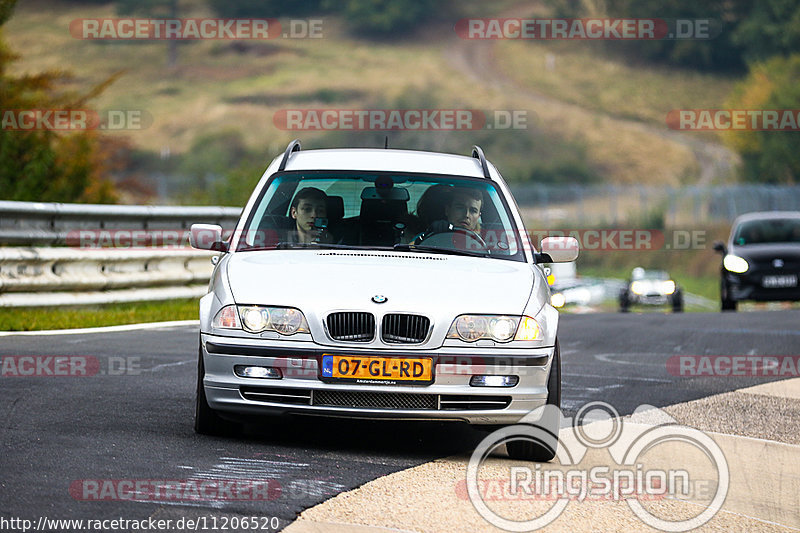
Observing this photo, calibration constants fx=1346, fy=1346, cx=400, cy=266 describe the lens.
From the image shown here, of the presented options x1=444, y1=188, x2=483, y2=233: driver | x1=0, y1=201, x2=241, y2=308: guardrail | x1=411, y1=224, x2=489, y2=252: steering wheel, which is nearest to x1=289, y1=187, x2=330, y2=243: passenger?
x1=411, y1=224, x2=489, y2=252: steering wheel

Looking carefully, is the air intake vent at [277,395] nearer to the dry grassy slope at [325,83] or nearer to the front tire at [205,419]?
the front tire at [205,419]

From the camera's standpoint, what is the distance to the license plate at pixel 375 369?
6691mm

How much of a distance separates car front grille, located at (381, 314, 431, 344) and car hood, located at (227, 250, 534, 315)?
0.15 ft

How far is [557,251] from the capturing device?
7973 mm

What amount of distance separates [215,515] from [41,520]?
0.67 m

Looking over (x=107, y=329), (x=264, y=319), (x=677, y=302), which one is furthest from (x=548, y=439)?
(x=677, y=302)

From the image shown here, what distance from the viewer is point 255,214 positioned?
8031mm

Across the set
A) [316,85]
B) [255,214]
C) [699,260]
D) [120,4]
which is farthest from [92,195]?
[120,4]

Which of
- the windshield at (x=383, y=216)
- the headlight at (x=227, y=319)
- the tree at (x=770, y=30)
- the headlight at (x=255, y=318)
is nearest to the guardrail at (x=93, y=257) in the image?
the windshield at (x=383, y=216)

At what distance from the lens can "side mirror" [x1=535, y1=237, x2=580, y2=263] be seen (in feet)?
26.1

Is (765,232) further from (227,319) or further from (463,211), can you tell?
(227,319)

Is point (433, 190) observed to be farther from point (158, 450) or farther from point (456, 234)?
point (158, 450)

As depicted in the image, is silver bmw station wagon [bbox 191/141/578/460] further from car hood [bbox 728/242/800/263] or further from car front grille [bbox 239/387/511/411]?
car hood [bbox 728/242/800/263]

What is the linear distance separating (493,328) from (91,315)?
796 centimetres
